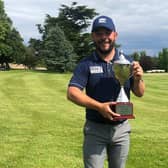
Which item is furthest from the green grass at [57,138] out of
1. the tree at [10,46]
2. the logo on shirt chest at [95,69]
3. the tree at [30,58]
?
the tree at [30,58]

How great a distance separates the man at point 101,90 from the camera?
4.91 meters

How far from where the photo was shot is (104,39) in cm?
489

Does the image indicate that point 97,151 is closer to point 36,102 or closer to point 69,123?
point 69,123

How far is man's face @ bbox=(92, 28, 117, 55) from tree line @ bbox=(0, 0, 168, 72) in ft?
216

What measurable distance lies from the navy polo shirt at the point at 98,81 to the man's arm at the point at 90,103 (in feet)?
0.31

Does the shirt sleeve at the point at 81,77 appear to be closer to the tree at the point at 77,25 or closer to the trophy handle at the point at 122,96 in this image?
the trophy handle at the point at 122,96

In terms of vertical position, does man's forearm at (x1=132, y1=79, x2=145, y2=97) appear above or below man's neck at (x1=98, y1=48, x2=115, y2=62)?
below

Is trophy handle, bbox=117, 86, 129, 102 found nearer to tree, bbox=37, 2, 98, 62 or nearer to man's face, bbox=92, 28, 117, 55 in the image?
man's face, bbox=92, 28, 117, 55

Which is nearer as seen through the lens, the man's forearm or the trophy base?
the trophy base

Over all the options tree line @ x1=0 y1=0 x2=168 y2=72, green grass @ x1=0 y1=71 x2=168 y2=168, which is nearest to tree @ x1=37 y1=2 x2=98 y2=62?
tree line @ x1=0 y1=0 x2=168 y2=72

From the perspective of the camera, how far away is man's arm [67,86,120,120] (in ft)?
15.4

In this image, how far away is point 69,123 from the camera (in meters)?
14.1

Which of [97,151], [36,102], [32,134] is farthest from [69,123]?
[97,151]

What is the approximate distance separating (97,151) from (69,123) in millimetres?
9155
